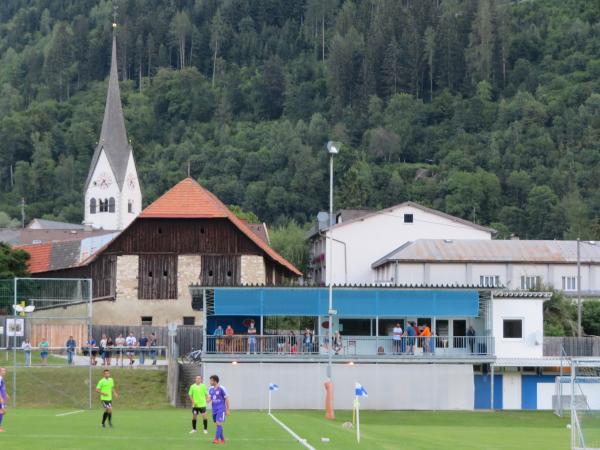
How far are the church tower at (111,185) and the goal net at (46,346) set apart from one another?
81362 mm

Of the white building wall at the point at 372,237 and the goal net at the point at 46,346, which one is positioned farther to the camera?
the white building wall at the point at 372,237

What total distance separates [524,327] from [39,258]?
39.1m

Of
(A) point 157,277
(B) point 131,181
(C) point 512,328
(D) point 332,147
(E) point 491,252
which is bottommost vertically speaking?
(C) point 512,328

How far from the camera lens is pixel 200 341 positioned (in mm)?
63969

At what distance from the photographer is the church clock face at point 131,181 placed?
14838cm

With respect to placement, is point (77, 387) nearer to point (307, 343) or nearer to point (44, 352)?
point (44, 352)

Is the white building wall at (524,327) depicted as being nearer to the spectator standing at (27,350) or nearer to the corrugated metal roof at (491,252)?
the spectator standing at (27,350)

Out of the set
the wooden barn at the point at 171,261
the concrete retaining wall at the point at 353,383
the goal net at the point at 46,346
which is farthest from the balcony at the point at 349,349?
the wooden barn at the point at 171,261

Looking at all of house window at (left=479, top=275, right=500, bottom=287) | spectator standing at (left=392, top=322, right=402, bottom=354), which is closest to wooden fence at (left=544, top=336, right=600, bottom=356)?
spectator standing at (left=392, top=322, right=402, bottom=354)

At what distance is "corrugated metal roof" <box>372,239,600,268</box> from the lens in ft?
305

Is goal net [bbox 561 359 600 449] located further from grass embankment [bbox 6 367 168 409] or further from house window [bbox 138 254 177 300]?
house window [bbox 138 254 177 300]

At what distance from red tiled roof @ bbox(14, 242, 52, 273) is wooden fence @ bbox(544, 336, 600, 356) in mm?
35560

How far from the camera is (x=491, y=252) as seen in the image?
94.4 m

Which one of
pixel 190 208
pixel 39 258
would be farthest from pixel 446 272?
pixel 39 258
